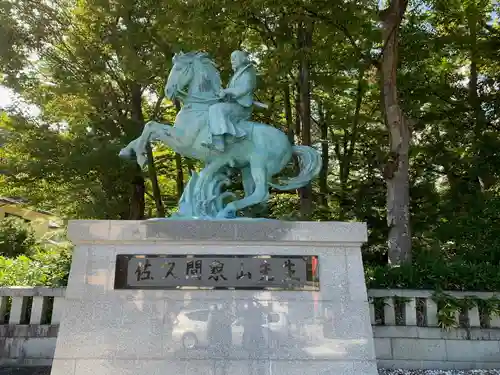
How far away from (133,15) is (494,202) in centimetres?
864

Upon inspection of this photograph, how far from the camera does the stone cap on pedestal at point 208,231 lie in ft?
13.1

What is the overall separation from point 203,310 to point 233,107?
2.19m

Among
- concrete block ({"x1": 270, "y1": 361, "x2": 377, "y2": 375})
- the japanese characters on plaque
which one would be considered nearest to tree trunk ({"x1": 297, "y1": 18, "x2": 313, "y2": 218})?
the japanese characters on plaque

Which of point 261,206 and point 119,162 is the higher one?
point 119,162

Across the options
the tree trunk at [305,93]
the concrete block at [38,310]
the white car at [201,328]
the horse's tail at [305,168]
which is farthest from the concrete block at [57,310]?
the tree trunk at [305,93]

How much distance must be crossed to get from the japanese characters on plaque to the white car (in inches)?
9.9

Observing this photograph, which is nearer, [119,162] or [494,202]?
[494,202]

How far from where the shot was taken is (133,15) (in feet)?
33.1

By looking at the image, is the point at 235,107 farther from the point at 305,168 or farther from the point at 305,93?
the point at 305,93

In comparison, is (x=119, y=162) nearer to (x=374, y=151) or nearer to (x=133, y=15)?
(x=133, y=15)

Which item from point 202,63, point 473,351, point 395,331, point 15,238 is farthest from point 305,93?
point 15,238

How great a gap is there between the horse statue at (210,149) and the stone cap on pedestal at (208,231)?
524 millimetres

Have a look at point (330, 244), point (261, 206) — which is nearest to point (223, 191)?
point (261, 206)

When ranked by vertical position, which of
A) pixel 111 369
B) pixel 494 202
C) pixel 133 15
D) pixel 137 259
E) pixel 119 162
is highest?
pixel 133 15
